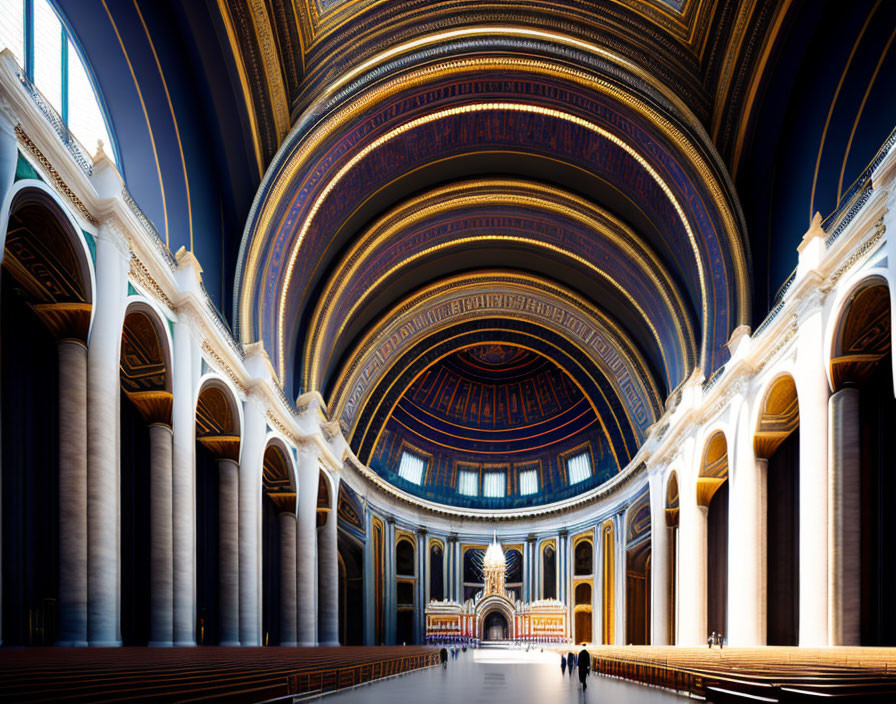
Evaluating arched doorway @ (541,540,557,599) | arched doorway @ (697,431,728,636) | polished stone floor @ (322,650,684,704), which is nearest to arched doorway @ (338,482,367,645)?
arched doorway @ (541,540,557,599)

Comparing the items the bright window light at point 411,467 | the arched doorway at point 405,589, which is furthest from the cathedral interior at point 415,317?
the bright window light at point 411,467

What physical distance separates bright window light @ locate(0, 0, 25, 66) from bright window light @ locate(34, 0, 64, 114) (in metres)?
0.48

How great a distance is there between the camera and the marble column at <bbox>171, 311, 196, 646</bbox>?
1681 cm

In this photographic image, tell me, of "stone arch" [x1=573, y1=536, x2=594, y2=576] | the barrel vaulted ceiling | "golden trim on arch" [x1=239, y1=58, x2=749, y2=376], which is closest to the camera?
the barrel vaulted ceiling

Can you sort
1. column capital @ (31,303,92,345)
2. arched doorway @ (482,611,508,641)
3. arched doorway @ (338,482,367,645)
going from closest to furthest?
1. column capital @ (31,303,92,345)
2. arched doorway @ (338,482,367,645)
3. arched doorway @ (482,611,508,641)

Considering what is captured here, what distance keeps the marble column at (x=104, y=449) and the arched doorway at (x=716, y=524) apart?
1692 centimetres

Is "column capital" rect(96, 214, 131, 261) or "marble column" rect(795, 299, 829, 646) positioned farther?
"marble column" rect(795, 299, 829, 646)

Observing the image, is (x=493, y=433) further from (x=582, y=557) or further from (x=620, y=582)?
(x=620, y=582)

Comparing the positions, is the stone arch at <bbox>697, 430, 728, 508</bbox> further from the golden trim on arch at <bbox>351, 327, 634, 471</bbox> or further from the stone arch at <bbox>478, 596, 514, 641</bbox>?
the stone arch at <bbox>478, 596, 514, 641</bbox>

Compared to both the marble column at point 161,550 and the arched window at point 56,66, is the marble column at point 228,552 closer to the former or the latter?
the marble column at point 161,550

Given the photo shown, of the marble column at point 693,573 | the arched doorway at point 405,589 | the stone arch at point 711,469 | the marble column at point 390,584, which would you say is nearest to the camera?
the stone arch at point 711,469

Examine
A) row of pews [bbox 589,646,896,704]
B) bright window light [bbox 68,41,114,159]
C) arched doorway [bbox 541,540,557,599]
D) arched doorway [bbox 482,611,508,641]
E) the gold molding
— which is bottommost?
arched doorway [bbox 482,611,508,641]

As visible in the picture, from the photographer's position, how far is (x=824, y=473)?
621 inches

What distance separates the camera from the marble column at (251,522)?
21.3m
